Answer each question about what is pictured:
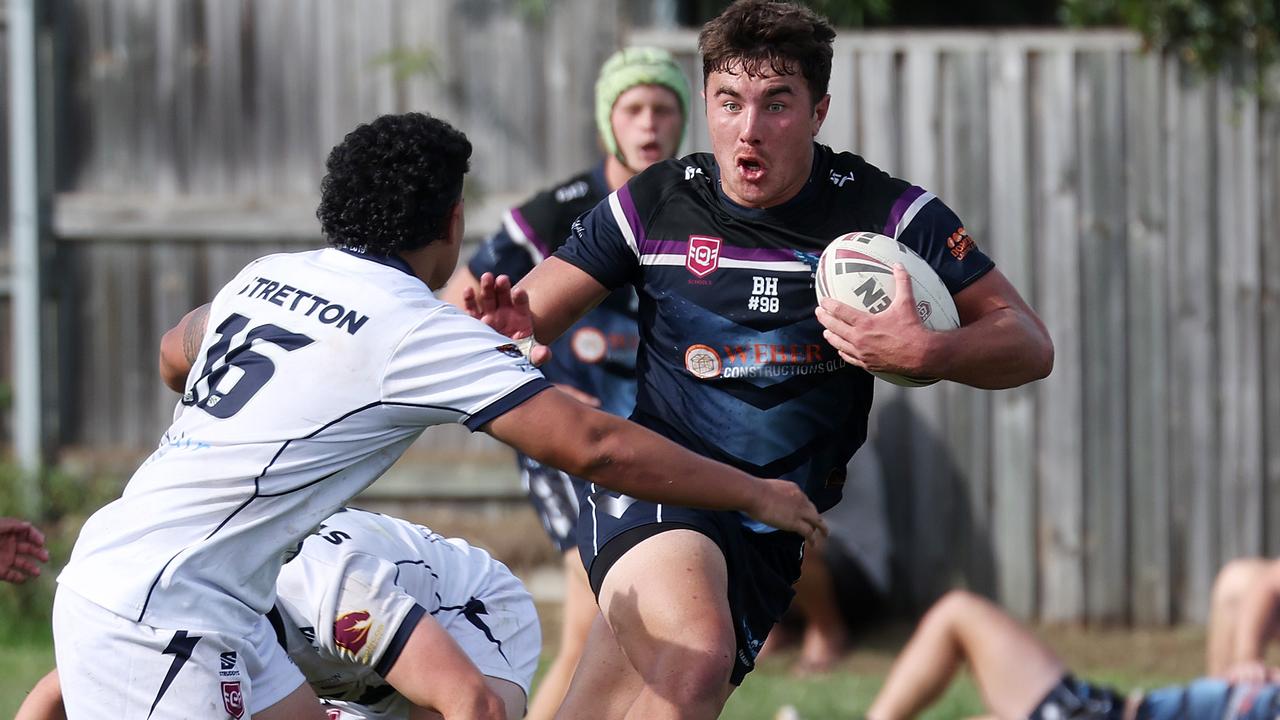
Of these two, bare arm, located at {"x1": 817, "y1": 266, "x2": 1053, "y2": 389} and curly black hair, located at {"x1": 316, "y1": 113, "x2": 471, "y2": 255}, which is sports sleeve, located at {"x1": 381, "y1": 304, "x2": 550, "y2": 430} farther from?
bare arm, located at {"x1": 817, "y1": 266, "x2": 1053, "y2": 389}

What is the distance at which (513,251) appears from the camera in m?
5.84

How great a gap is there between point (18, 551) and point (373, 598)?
0.96 m

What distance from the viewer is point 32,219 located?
8305 millimetres

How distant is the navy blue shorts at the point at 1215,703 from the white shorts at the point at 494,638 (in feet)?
5.37

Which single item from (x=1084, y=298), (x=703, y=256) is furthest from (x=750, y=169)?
(x=1084, y=298)

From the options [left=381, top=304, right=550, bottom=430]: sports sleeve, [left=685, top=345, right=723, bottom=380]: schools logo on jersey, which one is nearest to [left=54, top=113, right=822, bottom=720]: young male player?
[left=381, top=304, right=550, bottom=430]: sports sleeve

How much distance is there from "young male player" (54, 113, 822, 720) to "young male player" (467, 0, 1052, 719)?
1.55 ft

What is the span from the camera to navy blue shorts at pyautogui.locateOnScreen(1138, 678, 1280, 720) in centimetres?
388

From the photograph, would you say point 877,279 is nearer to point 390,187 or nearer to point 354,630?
point 390,187

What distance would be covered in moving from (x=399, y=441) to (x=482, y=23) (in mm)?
5009

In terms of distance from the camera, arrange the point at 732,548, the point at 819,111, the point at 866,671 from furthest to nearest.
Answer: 1. the point at 866,671
2. the point at 819,111
3. the point at 732,548

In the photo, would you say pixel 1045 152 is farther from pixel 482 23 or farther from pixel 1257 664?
pixel 1257 664

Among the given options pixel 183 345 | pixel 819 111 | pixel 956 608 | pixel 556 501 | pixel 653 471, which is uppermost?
pixel 819 111

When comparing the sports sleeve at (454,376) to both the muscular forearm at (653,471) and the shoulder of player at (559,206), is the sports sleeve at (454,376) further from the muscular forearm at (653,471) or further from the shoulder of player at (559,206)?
the shoulder of player at (559,206)
